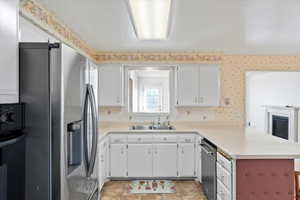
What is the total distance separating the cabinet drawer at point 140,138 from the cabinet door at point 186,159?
530mm

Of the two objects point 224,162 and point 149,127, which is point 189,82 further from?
point 224,162

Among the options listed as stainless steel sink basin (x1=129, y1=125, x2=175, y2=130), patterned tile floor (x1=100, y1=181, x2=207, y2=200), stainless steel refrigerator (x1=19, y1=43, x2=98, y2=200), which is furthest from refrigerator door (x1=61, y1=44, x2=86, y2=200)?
stainless steel sink basin (x1=129, y1=125, x2=175, y2=130)

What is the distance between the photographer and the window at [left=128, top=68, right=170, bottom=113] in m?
4.82

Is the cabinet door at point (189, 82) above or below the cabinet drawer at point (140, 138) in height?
above

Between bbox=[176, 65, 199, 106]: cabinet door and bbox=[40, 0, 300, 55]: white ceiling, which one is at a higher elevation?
bbox=[40, 0, 300, 55]: white ceiling

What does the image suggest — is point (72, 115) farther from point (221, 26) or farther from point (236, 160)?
point (221, 26)

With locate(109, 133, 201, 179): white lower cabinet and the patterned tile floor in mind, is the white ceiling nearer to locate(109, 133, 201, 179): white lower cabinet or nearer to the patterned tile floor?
locate(109, 133, 201, 179): white lower cabinet

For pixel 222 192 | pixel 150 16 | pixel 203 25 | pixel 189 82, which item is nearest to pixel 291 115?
pixel 189 82

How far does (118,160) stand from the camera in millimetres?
4027

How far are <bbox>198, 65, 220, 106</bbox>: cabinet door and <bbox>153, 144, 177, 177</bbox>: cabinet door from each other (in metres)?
1.06

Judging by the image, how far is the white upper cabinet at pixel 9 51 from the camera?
1104 mm

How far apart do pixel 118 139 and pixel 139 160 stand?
0.50 m

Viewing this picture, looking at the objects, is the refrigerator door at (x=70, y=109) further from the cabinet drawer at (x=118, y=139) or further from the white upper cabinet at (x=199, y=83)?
the white upper cabinet at (x=199, y=83)

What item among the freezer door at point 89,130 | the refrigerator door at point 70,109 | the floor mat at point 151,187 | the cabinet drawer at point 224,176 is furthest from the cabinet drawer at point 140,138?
the refrigerator door at point 70,109
